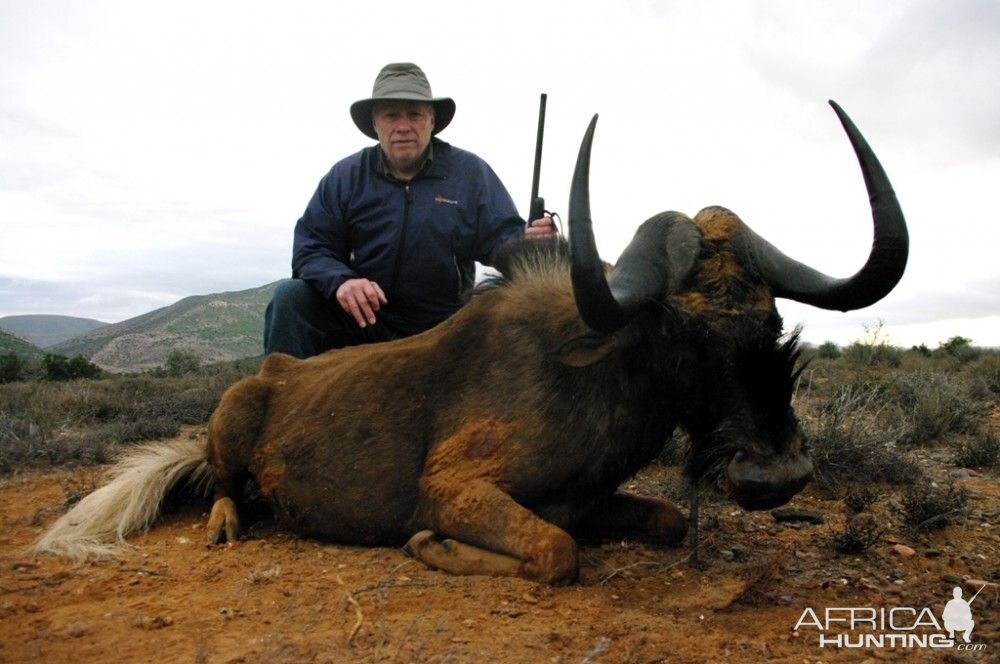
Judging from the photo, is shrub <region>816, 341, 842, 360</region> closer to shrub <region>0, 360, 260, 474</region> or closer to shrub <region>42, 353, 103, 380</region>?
shrub <region>0, 360, 260, 474</region>

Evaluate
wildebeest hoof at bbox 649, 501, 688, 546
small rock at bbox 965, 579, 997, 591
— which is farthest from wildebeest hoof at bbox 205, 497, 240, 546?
small rock at bbox 965, 579, 997, 591

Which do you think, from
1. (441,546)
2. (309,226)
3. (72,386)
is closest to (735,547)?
(441,546)

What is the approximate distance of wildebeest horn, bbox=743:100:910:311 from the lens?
307 centimetres

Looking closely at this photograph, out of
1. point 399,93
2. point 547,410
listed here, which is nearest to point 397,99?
point 399,93

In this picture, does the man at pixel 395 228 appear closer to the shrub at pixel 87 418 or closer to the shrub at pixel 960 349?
the shrub at pixel 87 418

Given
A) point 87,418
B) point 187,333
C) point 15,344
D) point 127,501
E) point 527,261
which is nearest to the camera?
point 527,261

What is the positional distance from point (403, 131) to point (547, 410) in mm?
2955

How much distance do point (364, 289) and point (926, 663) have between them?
3702 mm

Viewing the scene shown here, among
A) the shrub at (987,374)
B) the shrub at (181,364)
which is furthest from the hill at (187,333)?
the shrub at (987,374)

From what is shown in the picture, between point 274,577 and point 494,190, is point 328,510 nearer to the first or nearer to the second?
point 274,577

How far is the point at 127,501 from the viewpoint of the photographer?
4.86 meters

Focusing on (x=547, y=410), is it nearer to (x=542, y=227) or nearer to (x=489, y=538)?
(x=489, y=538)

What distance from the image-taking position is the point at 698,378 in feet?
11.6

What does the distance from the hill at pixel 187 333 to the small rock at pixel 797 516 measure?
47.7 metres
